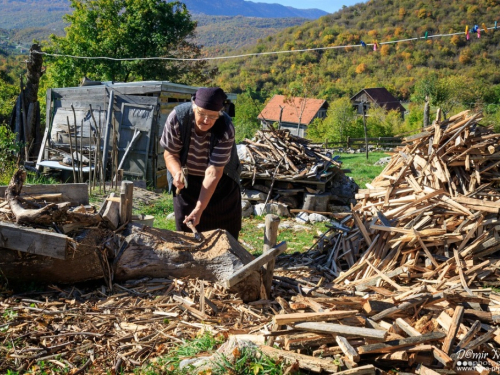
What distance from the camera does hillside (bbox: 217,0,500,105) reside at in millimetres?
65000

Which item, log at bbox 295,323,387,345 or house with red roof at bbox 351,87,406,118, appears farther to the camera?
house with red roof at bbox 351,87,406,118

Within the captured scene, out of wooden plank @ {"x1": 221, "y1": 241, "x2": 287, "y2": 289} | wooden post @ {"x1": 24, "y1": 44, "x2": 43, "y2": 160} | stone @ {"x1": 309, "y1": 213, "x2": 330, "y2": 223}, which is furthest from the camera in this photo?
wooden post @ {"x1": 24, "y1": 44, "x2": 43, "y2": 160}

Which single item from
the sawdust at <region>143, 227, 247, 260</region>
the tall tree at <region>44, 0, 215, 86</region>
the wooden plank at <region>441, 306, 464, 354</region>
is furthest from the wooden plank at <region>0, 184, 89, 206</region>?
the tall tree at <region>44, 0, 215, 86</region>

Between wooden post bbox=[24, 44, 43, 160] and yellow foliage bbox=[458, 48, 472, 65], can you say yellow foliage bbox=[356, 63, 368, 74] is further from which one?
wooden post bbox=[24, 44, 43, 160]

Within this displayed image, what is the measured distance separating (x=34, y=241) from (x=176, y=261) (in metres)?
1.21

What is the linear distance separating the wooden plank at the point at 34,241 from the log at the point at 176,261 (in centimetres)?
54

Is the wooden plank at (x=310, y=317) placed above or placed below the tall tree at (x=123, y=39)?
below

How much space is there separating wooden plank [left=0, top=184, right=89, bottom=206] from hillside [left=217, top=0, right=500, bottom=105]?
2235 inches

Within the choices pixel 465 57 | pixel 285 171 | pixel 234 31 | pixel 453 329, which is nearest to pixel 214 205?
pixel 453 329

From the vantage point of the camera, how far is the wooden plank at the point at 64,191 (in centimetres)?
473

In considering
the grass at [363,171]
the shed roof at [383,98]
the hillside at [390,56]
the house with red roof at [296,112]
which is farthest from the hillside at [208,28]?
the grass at [363,171]

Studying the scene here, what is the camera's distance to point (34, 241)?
3.69m

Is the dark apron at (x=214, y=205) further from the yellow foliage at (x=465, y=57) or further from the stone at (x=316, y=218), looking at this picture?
the yellow foliage at (x=465, y=57)

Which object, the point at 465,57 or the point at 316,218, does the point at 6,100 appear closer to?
the point at 316,218
